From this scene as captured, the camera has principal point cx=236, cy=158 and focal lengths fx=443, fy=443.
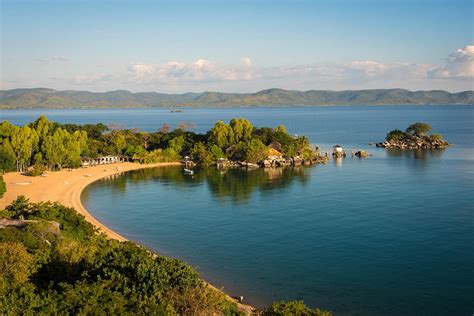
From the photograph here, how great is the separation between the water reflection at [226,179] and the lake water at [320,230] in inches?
6.6

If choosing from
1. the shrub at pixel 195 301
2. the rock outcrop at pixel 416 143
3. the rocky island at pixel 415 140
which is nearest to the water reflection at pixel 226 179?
the shrub at pixel 195 301

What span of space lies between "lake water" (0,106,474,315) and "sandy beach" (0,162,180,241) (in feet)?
5.66

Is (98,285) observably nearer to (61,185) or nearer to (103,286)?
(103,286)

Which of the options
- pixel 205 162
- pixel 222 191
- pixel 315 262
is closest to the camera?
pixel 315 262

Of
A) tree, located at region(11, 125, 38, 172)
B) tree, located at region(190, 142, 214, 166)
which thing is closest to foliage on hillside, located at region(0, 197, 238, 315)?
tree, located at region(11, 125, 38, 172)

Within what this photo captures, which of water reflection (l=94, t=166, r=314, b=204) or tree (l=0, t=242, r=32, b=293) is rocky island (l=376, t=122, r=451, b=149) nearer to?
water reflection (l=94, t=166, r=314, b=204)

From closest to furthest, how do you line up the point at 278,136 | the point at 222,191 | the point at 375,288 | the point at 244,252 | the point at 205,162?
the point at 375,288 → the point at 244,252 → the point at 222,191 → the point at 205,162 → the point at 278,136

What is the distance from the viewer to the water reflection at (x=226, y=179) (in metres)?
54.8

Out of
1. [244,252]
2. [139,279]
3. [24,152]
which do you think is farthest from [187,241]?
[24,152]

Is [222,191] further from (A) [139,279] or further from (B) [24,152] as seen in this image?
(A) [139,279]

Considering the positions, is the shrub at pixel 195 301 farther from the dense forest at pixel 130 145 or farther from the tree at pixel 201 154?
the tree at pixel 201 154

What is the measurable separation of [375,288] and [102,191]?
128 feet

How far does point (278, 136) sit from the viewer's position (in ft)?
270

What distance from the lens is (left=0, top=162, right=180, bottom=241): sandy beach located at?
4584 centimetres
